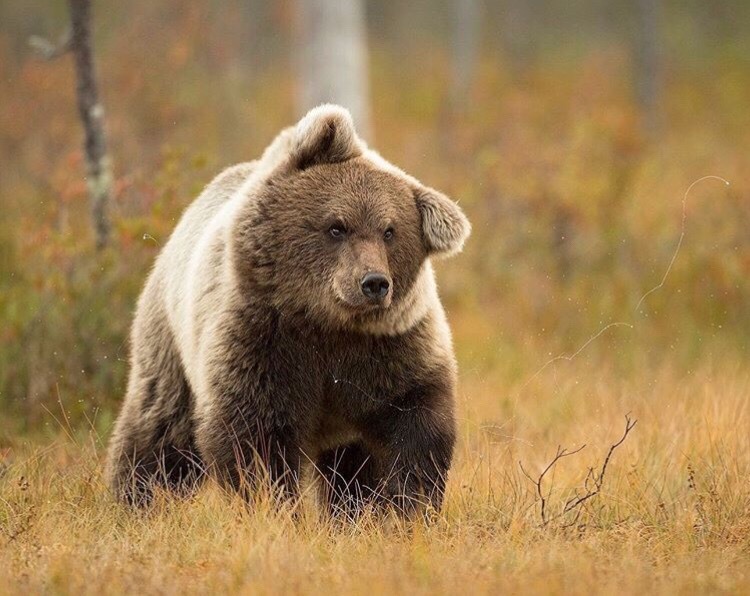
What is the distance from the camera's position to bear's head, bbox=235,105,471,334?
4773 millimetres

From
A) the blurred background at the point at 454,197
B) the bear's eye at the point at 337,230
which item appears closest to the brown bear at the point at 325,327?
the bear's eye at the point at 337,230

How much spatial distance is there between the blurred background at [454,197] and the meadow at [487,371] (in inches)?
1.1

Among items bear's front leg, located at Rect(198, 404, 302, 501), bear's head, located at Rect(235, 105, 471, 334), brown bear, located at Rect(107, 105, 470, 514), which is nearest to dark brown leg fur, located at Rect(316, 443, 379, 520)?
brown bear, located at Rect(107, 105, 470, 514)

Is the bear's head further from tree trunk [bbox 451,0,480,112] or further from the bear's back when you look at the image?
tree trunk [bbox 451,0,480,112]

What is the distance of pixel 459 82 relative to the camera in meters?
25.8

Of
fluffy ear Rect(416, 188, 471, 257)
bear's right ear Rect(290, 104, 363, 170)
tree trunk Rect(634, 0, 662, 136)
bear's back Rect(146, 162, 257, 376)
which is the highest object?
bear's right ear Rect(290, 104, 363, 170)

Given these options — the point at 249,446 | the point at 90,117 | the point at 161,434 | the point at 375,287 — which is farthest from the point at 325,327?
the point at 90,117

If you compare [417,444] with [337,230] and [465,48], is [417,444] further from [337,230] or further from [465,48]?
[465,48]

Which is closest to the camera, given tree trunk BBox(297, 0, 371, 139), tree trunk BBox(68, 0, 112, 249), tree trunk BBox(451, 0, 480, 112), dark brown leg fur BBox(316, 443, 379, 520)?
dark brown leg fur BBox(316, 443, 379, 520)

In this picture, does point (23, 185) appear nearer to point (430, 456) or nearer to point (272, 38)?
point (430, 456)

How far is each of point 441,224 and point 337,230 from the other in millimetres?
444

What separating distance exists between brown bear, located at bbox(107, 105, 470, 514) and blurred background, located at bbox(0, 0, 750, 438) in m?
1.11

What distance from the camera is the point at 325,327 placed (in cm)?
485

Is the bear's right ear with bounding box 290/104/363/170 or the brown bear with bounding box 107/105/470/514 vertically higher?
the bear's right ear with bounding box 290/104/363/170
